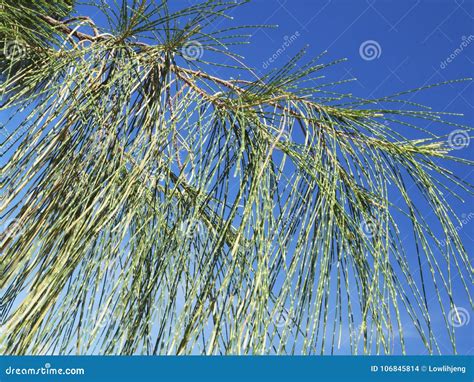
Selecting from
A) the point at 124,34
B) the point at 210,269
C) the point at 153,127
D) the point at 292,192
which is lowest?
the point at 210,269

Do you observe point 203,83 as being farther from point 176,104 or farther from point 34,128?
point 34,128

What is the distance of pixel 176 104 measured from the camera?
0.88 m

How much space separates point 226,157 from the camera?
0.83 m

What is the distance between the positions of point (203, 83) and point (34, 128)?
27 cm

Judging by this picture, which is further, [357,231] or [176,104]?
[176,104]

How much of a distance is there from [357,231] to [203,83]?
0.34 metres

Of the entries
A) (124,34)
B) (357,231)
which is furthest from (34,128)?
(357,231)
